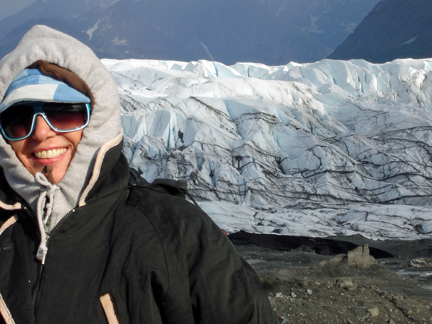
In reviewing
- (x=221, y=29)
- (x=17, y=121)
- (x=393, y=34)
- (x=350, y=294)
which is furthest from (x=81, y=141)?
(x=221, y=29)

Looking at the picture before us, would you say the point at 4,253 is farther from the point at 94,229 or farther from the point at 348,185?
the point at 348,185

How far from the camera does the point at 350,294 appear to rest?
456 cm

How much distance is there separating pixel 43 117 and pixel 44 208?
0.27m

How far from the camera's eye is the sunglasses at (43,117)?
44.7 inches

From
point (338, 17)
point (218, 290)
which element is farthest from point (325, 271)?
point (338, 17)

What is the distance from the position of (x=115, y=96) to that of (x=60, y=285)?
0.59m

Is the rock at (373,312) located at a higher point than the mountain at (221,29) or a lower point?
lower

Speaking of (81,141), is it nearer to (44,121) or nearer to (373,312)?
(44,121)

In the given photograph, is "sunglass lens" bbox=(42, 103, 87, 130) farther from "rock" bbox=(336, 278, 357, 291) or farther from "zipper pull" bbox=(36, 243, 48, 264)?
"rock" bbox=(336, 278, 357, 291)

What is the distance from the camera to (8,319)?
3.41ft

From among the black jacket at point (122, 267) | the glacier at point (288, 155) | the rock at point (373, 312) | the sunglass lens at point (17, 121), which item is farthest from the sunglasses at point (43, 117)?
the glacier at point (288, 155)

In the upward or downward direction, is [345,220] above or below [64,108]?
below

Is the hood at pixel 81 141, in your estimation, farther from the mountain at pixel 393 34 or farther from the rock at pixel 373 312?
the mountain at pixel 393 34

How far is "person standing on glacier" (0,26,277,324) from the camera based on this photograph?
3.54ft
